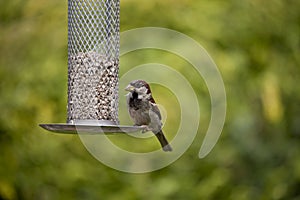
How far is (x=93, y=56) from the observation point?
17.4ft

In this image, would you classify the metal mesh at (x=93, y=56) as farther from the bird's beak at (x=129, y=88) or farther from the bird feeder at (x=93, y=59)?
the bird's beak at (x=129, y=88)

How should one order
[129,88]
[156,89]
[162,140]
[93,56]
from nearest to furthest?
1. [129,88]
2. [93,56]
3. [162,140]
4. [156,89]

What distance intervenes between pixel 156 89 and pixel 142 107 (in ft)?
5.95

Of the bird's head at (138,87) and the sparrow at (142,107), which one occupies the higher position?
the bird's head at (138,87)

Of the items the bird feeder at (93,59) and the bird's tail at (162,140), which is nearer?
the bird feeder at (93,59)

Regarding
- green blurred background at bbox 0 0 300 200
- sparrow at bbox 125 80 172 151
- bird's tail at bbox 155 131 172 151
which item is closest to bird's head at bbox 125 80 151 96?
sparrow at bbox 125 80 172 151

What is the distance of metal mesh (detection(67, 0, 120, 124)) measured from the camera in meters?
5.26

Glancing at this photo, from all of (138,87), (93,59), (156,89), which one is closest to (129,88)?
(138,87)

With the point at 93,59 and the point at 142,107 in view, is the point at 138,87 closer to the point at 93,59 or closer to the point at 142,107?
the point at 142,107

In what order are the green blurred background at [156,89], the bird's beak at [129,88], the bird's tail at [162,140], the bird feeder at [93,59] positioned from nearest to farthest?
the bird's beak at [129,88] → the bird feeder at [93,59] → the bird's tail at [162,140] → the green blurred background at [156,89]

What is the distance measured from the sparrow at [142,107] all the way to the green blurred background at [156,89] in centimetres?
180

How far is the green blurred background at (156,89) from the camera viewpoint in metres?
7.21

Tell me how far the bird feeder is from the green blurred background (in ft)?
5.43

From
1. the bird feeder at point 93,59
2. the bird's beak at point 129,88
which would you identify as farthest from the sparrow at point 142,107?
the bird feeder at point 93,59
